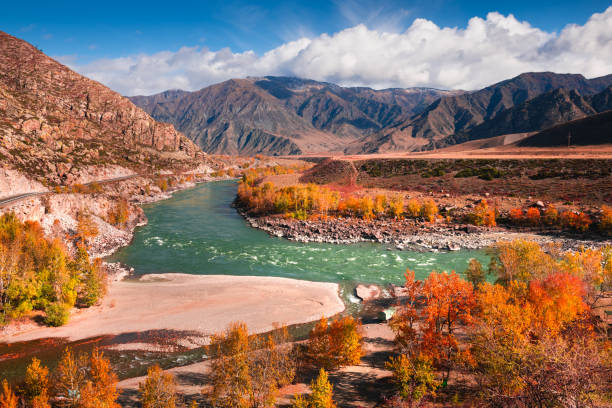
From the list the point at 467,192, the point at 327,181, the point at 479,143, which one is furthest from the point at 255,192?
the point at 479,143

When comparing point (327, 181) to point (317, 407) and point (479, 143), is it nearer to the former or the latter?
point (317, 407)

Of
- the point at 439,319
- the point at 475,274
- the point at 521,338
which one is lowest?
the point at 439,319

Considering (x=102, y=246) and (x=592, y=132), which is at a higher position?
(x=592, y=132)

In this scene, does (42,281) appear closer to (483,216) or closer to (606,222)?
(483,216)

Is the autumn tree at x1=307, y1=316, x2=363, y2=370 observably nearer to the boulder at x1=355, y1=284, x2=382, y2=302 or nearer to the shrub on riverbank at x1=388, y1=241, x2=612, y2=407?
the shrub on riverbank at x1=388, y1=241, x2=612, y2=407


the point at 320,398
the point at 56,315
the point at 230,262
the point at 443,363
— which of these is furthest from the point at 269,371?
the point at 230,262

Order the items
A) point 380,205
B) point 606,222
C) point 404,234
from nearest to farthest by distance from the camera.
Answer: point 606,222, point 404,234, point 380,205
